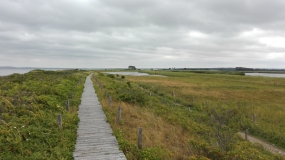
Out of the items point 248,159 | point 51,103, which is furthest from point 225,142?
point 51,103

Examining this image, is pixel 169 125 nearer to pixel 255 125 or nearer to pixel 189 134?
pixel 189 134

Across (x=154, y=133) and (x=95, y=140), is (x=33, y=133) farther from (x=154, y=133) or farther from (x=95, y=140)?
(x=154, y=133)

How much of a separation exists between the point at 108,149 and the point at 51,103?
28.4ft

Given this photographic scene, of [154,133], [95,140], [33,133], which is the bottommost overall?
[154,133]

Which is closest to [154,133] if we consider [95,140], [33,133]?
[95,140]

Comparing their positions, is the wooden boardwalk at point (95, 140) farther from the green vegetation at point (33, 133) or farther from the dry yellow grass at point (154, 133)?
the dry yellow grass at point (154, 133)

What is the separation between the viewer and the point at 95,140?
10516 mm

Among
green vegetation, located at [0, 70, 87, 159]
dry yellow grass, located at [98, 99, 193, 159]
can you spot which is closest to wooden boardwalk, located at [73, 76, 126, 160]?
green vegetation, located at [0, 70, 87, 159]

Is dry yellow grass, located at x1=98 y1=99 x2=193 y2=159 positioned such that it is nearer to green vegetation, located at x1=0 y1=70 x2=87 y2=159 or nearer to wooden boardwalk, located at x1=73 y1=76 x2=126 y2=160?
wooden boardwalk, located at x1=73 y1=76 x2=126 y2=160

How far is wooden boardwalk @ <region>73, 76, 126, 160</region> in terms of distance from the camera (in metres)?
8.84

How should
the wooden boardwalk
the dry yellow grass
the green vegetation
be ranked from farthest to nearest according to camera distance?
the dry yellow grass → the wooden boardwalk → the green vegetation

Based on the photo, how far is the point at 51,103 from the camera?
16078mm

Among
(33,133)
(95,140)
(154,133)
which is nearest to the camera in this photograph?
(33,133)

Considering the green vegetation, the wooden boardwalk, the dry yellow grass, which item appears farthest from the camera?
the dry yellow grass
